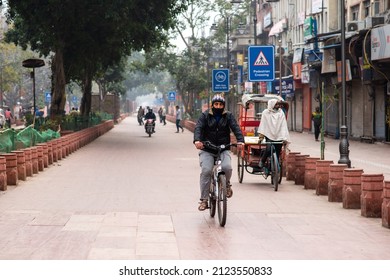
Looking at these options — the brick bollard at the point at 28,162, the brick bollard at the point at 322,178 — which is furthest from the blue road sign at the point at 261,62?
the brick bollard at the point at 322,178

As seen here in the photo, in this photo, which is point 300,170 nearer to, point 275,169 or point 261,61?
point 275,169

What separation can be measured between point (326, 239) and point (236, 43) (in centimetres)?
8677

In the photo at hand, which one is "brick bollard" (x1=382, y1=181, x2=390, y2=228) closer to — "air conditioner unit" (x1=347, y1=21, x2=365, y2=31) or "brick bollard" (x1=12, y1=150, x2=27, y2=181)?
"brick bollard" (x1=12, y1=150, x2=27, y2=181)

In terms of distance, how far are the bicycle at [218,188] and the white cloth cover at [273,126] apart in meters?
5.08

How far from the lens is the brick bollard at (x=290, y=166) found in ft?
64.8

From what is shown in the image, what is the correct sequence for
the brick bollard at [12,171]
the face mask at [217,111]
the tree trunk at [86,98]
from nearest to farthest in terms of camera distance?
1. the face mask at [217,111]
2. the brick bollard at [12,171]
3. the tree trunk at [86,98]

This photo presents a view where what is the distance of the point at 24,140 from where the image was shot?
2259cm

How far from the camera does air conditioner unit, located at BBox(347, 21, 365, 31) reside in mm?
37634

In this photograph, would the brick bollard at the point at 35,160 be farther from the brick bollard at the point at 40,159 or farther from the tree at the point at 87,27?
the tree at the point at 87,27

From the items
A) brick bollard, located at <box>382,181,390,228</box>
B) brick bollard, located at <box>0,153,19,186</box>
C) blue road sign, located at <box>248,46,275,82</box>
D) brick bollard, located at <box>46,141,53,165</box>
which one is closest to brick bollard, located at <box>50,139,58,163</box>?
brick bollard, located at <box>46,141,53,165</box>

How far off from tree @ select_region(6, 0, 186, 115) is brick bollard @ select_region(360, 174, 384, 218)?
24717 mm

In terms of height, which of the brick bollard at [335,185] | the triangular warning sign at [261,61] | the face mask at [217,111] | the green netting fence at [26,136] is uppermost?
the triangular warning sign at [261,61]

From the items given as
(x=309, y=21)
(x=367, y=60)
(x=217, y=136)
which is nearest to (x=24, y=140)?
(x=217, y=136)

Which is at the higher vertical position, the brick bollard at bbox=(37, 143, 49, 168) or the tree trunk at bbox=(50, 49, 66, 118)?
the tree trunk at bbox=(50, 49, 66, 118)
